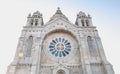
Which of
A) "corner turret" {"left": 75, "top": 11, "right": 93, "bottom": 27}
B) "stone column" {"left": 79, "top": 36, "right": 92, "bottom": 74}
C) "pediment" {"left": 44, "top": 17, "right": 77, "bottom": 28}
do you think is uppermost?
"corner turret" {"left": 75, "top": 11, "right": 93, "bottom": 27}

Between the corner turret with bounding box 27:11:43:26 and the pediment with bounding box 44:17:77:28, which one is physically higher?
the corner turret with bounding box 27:11:43:26

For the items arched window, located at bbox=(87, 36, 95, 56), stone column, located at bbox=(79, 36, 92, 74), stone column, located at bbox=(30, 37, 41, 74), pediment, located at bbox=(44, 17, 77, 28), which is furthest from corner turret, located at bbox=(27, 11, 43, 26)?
arched window, located at bbox=(87, 36, 95, 56)

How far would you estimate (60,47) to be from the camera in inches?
814

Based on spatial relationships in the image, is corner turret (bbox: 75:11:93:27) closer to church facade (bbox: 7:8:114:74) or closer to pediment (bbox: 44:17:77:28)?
church facade (bbox: 7:8:114:74)

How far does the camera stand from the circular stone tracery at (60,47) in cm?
2003

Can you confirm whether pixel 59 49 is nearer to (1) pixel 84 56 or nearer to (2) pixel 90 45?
(1) pixel 84 56

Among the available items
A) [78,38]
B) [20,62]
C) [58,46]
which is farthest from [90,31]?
[20,62]

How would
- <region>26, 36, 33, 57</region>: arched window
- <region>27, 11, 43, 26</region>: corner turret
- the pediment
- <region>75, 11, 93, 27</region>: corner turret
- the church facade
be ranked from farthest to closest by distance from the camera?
<region>75, 11, 93, 27</region>: corner turret, <region>27, 11, 43, 26</region>: corner turret, the pediment, <region>26, 36, 33, 57</region>: arched window, the church facade

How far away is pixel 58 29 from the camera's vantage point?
2220 centimetres

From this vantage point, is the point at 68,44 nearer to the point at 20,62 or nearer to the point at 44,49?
the point at 44,49

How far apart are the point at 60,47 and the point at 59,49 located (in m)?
0.37

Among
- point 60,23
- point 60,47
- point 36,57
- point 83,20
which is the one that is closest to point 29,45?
point 36,57

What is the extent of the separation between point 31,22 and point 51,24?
363 centimetres

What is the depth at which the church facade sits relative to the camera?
57.4 feet
